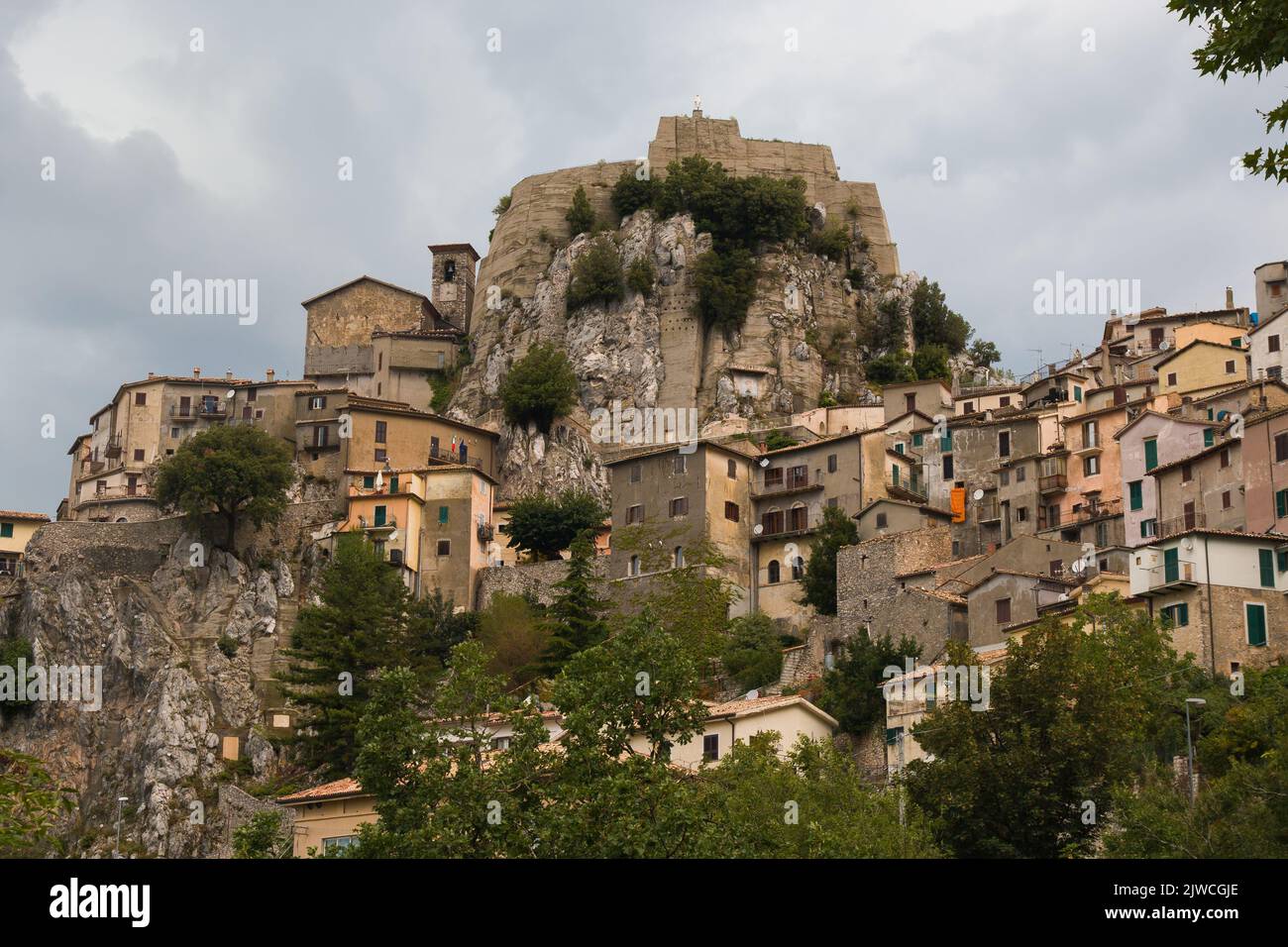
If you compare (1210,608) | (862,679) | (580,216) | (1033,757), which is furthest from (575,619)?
(580,216)

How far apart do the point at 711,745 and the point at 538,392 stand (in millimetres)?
48133

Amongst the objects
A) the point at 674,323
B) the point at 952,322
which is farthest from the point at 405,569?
the point at 952,322

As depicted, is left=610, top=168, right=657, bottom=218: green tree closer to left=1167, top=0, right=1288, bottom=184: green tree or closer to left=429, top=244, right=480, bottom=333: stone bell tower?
left=429, top=244, right=480, bottom=333: stone bell tower

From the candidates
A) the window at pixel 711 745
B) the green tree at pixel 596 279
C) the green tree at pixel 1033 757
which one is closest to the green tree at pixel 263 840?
the window at pixel 711 745

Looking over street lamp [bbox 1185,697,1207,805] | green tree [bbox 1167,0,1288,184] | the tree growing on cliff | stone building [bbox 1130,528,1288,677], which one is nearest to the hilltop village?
stone building [bbox 1130,528,1288,677]

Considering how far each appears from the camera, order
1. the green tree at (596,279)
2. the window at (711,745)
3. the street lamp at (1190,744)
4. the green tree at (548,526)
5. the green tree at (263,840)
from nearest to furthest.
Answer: the street lamp at (1190,744) < the green tree at (263,840) < the window at (711,745) < the green tree at (548,526) < the green tree at (596,279)

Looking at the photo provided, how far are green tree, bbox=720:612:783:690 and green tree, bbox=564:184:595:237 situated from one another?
48.1 metres

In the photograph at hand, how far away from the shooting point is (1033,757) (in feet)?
106

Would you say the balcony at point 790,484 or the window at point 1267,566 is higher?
the balcony at point 790,484

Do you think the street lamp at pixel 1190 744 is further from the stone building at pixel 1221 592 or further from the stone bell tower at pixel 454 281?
the stone bell tower at pixel 454 281

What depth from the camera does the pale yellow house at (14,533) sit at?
8394 cm

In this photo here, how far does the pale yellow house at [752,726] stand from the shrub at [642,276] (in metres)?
54.5

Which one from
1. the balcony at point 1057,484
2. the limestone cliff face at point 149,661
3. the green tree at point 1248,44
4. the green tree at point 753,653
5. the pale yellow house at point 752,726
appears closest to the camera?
the green tree at point 1248,44
